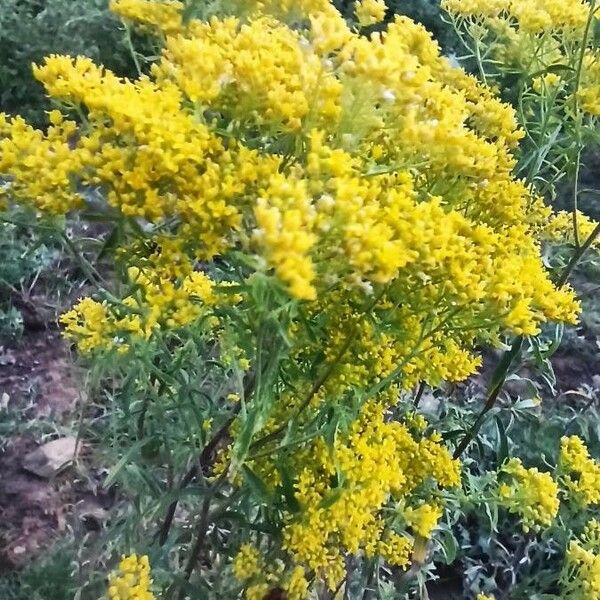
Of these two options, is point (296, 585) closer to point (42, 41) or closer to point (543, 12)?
point (543, 12)

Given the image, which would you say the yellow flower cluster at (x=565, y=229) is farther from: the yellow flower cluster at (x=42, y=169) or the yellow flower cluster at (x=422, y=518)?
the yellow flower cluster at (x=42, y=169)

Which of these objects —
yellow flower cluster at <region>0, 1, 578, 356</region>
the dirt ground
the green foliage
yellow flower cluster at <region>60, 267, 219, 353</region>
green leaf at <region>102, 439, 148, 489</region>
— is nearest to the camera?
yellow flower cluster at <region>0, 1, 578, 356</region>

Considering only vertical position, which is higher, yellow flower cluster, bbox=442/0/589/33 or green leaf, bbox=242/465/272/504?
yellow flower cluster, bbox=442/0/589/33

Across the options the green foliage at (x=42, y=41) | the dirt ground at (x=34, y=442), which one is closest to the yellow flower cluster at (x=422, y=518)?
the dirt ground at (x=34, y=442)

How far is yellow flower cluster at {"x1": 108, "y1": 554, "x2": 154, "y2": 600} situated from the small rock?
1099 millimetres

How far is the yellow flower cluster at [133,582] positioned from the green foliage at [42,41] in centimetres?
252

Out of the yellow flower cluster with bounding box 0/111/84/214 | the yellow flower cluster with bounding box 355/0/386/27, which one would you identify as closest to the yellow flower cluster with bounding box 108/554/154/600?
the yellow flower cluster with bounding box 0/111/84/214

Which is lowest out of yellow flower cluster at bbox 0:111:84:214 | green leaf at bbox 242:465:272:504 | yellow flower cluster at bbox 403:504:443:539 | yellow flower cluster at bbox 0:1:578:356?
yellow flower cluster at bbox 403:504:443:539

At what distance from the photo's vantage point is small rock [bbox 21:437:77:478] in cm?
242

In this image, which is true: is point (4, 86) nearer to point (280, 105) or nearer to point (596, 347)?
point (596, 347)

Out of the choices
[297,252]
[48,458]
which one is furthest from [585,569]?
[48,458]

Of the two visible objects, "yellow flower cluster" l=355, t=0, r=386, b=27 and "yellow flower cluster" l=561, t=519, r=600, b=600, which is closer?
"yellow flower cluster" l=355, t=0, r=386, b=27

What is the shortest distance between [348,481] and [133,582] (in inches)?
14.1

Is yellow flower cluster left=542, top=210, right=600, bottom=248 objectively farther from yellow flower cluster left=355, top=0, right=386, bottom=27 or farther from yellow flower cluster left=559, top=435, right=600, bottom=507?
yellow flower cluster left=355, top=0, right=386, bottom=27
